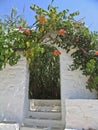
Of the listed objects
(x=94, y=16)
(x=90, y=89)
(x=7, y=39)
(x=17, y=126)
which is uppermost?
(x=94, y=16)

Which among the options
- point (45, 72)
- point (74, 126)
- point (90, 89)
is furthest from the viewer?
point (45, 72)

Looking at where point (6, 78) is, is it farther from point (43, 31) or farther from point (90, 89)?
point (90, 89)

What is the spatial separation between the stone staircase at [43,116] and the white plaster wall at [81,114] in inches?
18.9

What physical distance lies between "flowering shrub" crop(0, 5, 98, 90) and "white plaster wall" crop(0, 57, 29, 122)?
0.38 meters

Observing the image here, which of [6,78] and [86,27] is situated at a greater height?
[86,27]

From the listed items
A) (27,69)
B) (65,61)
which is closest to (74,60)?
(65,61)

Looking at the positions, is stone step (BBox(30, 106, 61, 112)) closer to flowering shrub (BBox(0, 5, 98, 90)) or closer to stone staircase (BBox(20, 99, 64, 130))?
stone staircase (BBox(20, 99, 64, 130))

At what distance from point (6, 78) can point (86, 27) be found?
2.69 metres

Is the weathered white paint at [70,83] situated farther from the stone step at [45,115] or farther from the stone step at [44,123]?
the stone step at [45,115]

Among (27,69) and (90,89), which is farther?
(27,69)

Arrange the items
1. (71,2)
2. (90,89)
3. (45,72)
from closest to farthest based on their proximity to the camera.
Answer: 1. (90,89)
2. (71,2)
3. (45,72)

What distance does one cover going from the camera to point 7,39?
6809 mm

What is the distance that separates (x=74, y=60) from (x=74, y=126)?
5.74ft

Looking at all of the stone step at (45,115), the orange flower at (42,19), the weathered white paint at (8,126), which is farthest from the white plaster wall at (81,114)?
the orange flower at (42,19)
